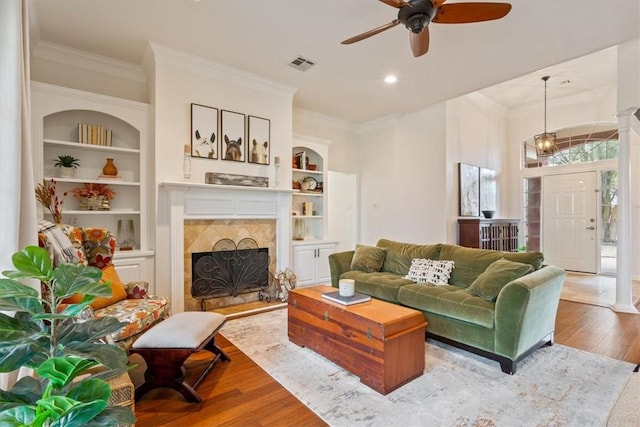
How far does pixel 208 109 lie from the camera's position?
4.03m

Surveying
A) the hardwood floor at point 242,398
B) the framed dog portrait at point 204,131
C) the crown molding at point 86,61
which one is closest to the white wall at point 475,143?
the hardwood floor at point 242,398

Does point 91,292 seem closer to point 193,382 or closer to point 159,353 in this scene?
point 159,353

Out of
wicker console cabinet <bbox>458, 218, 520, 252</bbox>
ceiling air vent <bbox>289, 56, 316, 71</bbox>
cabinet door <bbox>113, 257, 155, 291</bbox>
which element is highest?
ceiling air vent <bbox>289, 56, 316, 71</bbox>

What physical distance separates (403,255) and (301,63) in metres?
2.74

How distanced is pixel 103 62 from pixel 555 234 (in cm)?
856

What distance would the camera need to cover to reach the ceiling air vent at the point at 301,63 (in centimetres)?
390

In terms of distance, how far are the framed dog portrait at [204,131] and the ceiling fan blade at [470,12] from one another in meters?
2.79

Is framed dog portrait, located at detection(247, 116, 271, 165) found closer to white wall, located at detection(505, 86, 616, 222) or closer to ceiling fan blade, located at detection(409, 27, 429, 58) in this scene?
ceiling fan blade, located at detection(409, 27, 429, 58)

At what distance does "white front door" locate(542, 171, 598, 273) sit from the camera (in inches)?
248

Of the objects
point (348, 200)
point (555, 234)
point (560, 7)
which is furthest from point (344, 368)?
point (555, 234)

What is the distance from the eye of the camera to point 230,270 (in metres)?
4.23

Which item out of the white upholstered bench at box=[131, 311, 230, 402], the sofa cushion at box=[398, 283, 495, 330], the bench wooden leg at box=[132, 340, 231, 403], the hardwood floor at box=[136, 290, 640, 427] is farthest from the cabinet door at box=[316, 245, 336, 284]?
the bench wooden leg at box=[132, 340, 231, 403]

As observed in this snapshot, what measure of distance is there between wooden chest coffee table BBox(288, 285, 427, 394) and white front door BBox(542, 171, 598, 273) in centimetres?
605

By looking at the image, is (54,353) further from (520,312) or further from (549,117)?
(549,117)
